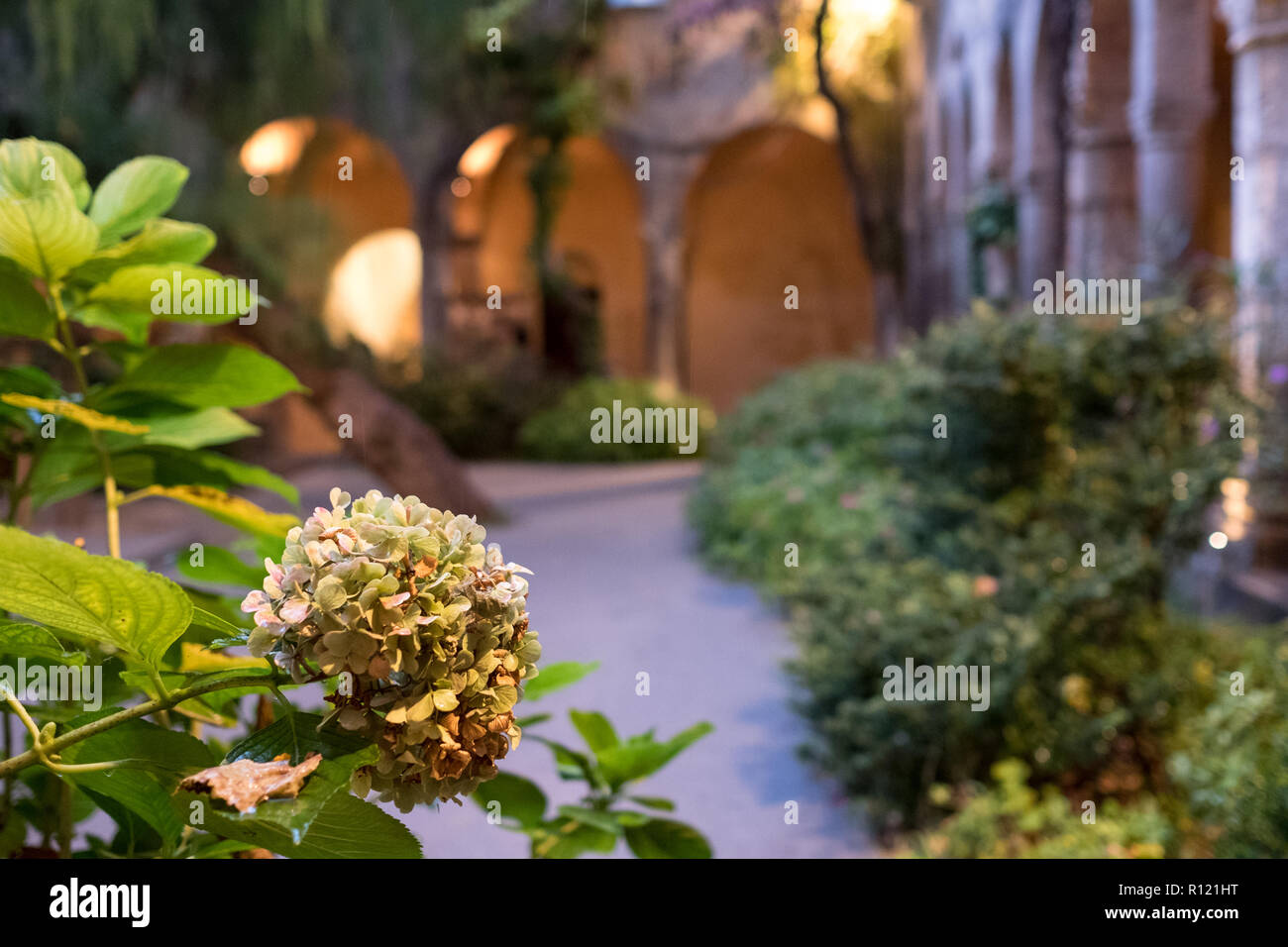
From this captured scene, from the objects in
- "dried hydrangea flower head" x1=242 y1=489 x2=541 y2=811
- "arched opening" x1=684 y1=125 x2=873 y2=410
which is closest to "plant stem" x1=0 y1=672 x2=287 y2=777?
"dried hydrangea flower head" x1=242 y1=489 x2=541 y2=811

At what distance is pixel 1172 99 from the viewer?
6098 millimetres

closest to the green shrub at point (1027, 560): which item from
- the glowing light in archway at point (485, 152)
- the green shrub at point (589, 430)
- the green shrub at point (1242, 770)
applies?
the green shrub at point (1242, 770)

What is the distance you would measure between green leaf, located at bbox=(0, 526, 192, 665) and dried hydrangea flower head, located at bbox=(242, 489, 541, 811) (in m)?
0.05

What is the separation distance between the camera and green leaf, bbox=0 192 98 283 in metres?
0.73

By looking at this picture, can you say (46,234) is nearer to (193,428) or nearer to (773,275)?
(193,428)

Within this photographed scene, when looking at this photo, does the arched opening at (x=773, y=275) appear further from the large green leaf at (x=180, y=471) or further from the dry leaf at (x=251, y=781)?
the dry leaf at (x=251, y=781)

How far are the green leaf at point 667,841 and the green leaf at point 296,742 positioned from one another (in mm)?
426

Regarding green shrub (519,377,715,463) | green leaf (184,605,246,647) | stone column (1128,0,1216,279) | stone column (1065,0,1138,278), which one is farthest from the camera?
green shrub (519,377,715,463)

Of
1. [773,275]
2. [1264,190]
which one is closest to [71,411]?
[1264,190]

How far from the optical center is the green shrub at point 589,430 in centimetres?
1205

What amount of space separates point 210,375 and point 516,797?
44 centimetres

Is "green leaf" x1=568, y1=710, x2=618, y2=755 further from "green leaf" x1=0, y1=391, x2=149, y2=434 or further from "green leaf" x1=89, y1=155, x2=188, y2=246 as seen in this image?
"green leaf" x1=89, y1=155, x2=188, y2=246

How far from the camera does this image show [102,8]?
164 inches
